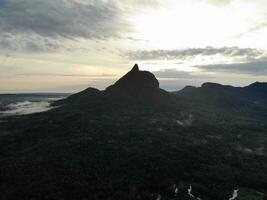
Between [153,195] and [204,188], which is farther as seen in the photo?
[204,188]

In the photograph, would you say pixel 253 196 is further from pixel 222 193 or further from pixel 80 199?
pixel 80 199

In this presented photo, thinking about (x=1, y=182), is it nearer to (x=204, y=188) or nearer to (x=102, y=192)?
(x=102, y=192)

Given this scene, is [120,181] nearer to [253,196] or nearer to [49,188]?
[49,188]

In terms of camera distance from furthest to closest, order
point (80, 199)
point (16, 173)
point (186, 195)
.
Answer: point (16, 173)
point (186, 195)
point (80, 199)

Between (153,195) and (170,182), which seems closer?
(153,195)

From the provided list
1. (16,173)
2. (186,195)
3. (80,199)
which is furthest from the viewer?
(16,173)

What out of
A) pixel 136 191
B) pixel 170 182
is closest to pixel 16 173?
pixel 136 191

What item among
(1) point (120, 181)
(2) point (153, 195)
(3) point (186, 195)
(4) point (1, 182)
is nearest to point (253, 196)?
(3) point (186, 195)
